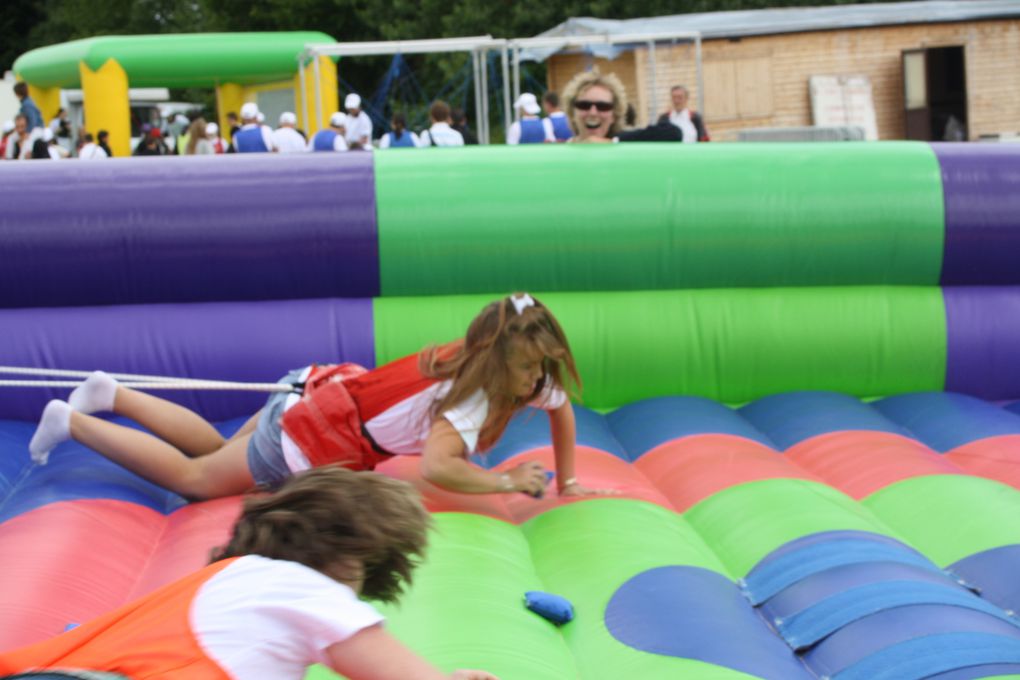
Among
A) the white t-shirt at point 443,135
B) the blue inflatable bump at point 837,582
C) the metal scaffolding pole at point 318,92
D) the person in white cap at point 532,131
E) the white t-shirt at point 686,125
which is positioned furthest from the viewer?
the metal scaffolding pole at point 318,92

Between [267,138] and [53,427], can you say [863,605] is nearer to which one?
[53,427]

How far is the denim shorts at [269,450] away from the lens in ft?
9.89

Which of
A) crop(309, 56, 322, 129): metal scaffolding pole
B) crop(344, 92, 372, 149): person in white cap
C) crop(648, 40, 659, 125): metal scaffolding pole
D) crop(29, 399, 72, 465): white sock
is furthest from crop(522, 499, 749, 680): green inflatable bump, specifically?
crop(648, 40, 659, 125): metal scaffolding pole

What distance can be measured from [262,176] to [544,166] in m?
0.84

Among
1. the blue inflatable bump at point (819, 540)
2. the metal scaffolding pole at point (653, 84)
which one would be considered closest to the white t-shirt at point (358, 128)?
the metal scaffolding pole at point (653, 84)

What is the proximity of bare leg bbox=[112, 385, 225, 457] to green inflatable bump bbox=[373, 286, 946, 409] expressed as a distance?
0.71m

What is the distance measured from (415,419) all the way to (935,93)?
14388 millimetres

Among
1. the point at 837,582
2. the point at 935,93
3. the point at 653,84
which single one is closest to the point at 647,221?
the point at 837,582

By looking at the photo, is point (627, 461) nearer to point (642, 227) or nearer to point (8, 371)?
point (642, 227)

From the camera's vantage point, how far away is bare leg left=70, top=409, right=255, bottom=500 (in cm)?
306

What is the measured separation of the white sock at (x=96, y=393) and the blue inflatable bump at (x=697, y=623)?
59.7 inches

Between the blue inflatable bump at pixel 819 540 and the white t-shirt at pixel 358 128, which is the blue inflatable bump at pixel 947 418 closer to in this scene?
the blue inflatable bump at pixel 819 540

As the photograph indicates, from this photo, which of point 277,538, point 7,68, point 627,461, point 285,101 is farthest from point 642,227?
point 7,68

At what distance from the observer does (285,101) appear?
15.4m
